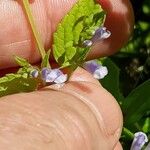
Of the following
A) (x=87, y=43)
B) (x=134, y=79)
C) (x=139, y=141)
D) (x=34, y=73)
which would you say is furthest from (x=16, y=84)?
(x=134, y=79)

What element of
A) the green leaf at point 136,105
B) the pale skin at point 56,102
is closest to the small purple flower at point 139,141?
the pale skin at point 56,102

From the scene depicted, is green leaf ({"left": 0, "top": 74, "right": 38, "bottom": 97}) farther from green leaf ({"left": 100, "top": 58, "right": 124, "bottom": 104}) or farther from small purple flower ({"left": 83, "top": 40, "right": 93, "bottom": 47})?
green leaf ({"left": 100, "top": 58, "right": 124, "bottom": 104})

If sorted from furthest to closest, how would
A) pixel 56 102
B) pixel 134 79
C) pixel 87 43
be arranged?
pixel 134 79 < pixel 87 43 < pixel 56 102

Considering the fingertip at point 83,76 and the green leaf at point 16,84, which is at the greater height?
the green leaf at point 16,84

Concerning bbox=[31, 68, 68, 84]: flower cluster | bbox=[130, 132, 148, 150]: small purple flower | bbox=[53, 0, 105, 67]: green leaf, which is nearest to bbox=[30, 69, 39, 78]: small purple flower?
bbox=[31, 68, 68, 84]: flower cluster

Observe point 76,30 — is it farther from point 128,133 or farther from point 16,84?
point 128,133

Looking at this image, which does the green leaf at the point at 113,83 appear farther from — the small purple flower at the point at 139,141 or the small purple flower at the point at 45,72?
the small purple flower at the point at 45,72

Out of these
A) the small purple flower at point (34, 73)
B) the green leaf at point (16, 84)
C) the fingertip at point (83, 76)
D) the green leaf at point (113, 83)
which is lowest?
the green leaf at point (113, 83)
